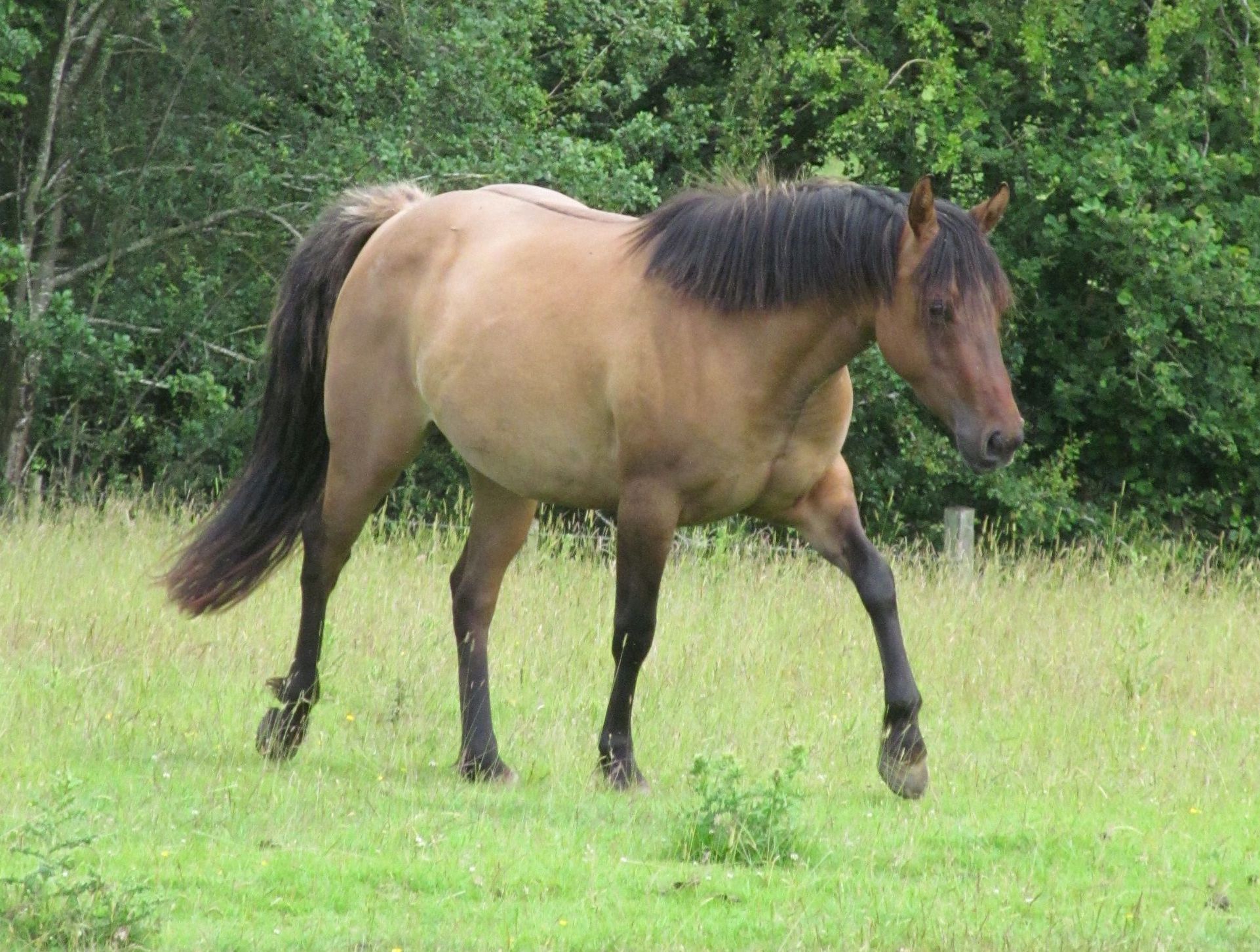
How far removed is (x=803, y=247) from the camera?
5324 millimetres

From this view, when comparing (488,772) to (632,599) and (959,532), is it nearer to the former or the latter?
(632,599)

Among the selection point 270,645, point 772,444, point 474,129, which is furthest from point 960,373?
point 474,129

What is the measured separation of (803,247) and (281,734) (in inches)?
102

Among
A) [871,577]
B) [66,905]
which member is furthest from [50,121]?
[66,905]

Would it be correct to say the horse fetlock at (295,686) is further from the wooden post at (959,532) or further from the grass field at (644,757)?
the wooden post at (959,532)

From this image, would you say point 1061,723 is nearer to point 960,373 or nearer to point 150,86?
point 960,373

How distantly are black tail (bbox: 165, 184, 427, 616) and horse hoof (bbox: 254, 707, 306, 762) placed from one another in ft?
2.23

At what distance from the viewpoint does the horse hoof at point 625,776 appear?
5.49m

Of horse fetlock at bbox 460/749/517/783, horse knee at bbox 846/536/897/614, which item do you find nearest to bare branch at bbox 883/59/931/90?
horse knee at bbox 846/536/897/614

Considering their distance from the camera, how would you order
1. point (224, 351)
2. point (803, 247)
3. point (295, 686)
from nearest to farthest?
1. point (803, 247)
2. point (295, 686)
3. point (224, 351)

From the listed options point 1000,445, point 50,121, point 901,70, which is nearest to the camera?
point 1000,445

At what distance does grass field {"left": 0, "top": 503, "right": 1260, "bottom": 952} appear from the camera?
410 cm

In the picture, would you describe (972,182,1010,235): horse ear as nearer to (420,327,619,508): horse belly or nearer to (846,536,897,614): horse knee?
(846,536,897,614): horse knee

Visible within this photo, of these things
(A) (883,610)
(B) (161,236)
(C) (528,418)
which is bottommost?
(B) (161,236)
